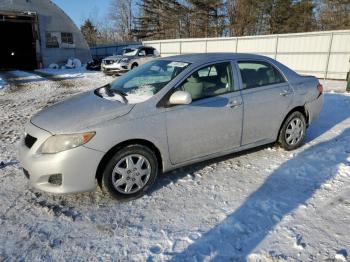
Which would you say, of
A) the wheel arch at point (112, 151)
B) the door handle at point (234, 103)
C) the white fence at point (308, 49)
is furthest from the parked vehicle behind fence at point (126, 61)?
the wheel arch at point (112, 151)

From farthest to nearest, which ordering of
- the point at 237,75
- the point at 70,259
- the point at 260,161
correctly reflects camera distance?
the point at 260,161, the point at 237,75, the point at 70,259

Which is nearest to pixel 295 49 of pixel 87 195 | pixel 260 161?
pixel 260 161

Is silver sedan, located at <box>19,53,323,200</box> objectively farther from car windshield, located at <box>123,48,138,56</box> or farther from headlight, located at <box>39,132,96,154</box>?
car windshield, located at <box>123,48,138,56</box>

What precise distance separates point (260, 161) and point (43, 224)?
3.11m

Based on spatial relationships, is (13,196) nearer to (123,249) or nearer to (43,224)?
(43,224)

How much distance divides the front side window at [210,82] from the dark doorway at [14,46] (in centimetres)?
2527

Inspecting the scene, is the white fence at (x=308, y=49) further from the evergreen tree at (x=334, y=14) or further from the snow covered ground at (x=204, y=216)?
the evergreen tree at (x=334, y=14)

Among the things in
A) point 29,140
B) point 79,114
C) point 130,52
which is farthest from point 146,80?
point 130,52

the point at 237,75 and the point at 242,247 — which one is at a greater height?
the point at 237,75

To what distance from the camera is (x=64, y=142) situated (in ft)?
10.6

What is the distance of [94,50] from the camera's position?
1355 inches

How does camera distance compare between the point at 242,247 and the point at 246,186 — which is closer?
the point at 242,247

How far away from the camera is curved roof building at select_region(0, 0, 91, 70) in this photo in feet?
73.6

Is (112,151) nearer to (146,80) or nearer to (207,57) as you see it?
(146,80)
